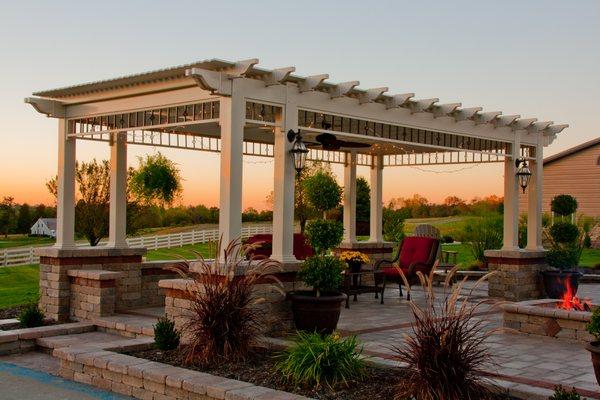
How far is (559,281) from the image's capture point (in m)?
11.8

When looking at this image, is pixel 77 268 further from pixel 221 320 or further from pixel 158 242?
pixel 158 242

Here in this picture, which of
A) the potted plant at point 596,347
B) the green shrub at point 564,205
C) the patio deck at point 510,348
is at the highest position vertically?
the green shrub at point 564,205

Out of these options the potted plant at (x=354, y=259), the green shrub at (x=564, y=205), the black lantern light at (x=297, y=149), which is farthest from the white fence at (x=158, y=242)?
the black lantern light at (x=297, y=149)

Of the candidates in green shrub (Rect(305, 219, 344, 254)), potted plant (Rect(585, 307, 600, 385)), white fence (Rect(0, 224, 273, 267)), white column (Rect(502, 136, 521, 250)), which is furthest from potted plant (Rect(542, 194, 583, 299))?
white fence (Rect(0, 224, 273, 267))

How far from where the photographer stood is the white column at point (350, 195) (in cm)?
1322

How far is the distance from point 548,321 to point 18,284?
A: 13.6 meters

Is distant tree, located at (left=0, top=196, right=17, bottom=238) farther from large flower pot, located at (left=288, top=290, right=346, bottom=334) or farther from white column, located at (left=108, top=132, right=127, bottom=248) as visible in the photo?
large flower pot, located at (left=288, top=290, right=346, bottom=334)

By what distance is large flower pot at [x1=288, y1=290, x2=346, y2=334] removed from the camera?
7.56 metres

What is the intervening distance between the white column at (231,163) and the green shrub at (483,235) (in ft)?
36.5

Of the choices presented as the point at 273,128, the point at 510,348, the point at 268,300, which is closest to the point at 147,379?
the point at 268,300

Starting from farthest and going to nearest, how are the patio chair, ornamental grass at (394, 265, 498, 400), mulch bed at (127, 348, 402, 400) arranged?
the patio chair < mulch bed at (127, 348, 402, 400) < ornamental grass at (394, 265, 498, 400)

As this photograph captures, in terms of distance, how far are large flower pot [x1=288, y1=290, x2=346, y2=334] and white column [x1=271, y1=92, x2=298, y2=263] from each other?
0.68 meters

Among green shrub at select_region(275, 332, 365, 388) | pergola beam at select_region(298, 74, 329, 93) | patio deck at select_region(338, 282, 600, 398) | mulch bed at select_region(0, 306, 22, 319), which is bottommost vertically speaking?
mulch bed at select_region(0, 306, 22, 319)

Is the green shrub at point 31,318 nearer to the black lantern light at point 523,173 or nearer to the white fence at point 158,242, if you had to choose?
the black lantern light at point 523,173
